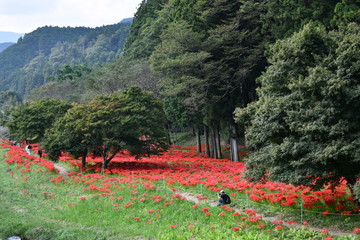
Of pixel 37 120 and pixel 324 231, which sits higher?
pixel 37 120

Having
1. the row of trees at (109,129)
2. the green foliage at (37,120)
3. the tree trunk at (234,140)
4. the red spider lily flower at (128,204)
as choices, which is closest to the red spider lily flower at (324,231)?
→ the red spider lily flower at (128,204)

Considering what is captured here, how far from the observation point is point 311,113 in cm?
1322

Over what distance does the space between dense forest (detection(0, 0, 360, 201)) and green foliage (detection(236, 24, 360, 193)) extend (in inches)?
1.5

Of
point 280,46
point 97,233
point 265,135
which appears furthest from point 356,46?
point 97,233

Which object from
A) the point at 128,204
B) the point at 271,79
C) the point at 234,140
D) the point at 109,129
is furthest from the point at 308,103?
the point at 234,140

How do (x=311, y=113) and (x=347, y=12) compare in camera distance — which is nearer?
(x=311, y=113)

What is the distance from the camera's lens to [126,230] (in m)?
15.2

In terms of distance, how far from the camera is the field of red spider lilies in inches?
590

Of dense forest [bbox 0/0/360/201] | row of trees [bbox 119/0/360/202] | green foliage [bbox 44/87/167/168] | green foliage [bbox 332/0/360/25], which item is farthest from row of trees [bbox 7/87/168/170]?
green foliage [bbox 332/0/360/25]

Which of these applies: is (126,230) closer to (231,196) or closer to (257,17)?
(231,196)

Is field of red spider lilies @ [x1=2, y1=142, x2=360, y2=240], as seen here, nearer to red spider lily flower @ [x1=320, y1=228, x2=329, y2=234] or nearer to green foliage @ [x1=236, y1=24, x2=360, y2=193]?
red spider lily flower @ [x1=320, y1=228, x2=329, y2=234]

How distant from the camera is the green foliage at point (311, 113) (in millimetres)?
12594

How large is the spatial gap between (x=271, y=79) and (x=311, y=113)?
275 cm

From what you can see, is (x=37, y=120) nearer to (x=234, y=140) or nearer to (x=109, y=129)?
(x=109, y=129)
